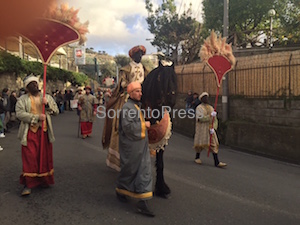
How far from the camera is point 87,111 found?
1024 cm

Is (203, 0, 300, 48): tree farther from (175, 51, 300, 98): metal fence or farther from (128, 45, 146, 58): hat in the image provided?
(128, 45, 146, 58): hat

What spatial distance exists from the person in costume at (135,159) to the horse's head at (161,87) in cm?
45

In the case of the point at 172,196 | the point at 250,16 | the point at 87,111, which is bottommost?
the point at 172,196

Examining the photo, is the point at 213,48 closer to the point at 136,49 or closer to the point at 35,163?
the point at 136,49

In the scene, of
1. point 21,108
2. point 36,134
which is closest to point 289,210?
point 36,134

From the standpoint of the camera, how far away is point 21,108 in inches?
164

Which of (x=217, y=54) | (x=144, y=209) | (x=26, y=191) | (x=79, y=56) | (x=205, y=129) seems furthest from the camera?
(x=79, y=56)

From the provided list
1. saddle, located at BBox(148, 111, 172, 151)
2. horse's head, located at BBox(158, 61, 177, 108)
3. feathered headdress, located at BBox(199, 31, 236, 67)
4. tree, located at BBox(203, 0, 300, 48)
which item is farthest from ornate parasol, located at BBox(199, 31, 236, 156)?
tree, located at BBox(203, 0, 300, 48)

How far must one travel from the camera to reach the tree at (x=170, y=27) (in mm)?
24938

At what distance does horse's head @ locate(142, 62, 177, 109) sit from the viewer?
4.01m

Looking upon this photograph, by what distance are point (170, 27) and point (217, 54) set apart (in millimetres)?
19700

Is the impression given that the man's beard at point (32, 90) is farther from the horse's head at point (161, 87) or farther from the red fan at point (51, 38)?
the horse's head at point (161, 87)

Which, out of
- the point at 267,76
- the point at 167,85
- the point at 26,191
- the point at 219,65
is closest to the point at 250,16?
the point at 267,76

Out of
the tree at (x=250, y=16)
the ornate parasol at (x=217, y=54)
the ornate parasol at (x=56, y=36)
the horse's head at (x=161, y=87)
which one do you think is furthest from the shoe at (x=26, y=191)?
the tree at (x=250, y=16)
